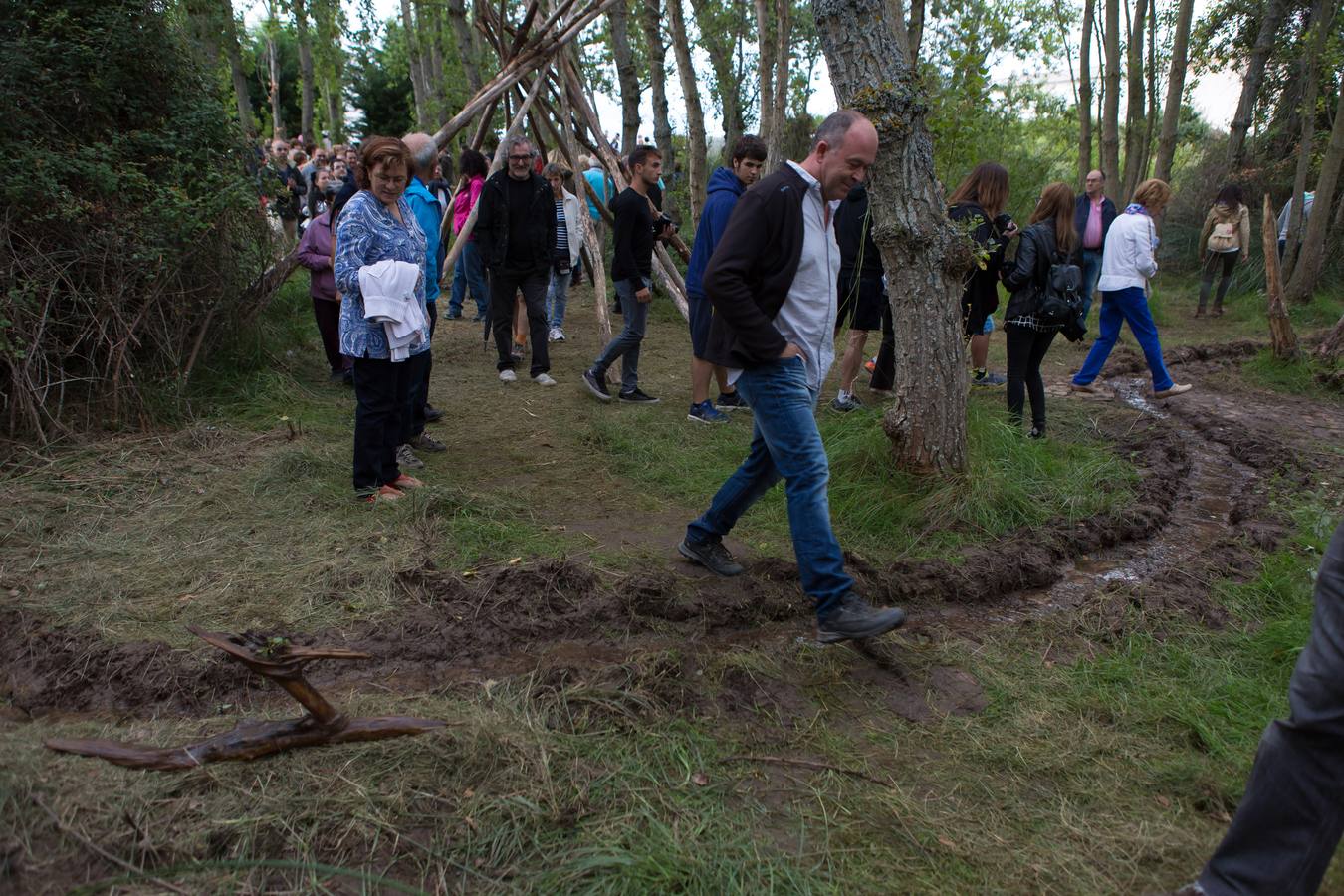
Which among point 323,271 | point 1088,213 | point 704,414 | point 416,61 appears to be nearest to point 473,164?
point 323,271

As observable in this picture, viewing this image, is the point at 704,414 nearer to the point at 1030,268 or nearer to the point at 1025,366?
the point at 1025,366

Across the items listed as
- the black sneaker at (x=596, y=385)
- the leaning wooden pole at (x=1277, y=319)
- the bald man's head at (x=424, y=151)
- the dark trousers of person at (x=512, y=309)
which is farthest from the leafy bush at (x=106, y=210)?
the leaning wooden pole at (x=1277, y=319)

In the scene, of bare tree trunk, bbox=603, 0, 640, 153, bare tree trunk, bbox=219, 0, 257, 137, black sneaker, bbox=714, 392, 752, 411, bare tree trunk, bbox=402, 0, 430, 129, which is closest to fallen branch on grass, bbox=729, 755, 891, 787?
black sneaker, bbox=714, 392, 752, 411

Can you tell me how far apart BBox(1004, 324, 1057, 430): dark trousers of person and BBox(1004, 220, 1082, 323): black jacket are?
0.16 metres

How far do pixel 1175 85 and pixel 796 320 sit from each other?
13.0 meters

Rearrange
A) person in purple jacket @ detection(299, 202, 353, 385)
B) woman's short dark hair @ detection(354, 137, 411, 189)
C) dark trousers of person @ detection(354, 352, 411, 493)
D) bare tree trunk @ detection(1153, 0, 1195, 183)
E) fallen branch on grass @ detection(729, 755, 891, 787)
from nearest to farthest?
fallen branch on grass @ detection(729, 755, 891, 787) < woman's short dark hair @ detection(354, 137, 411, 189) < dark trousers of person @ detection(354, 352, 411, 493) < person in purple jacket @ detection(299, 202, 353, 385) < bare tree trunk @ detection(1153, 0, 1195, 183)

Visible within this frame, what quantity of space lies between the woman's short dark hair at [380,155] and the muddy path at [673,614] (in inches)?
88.5

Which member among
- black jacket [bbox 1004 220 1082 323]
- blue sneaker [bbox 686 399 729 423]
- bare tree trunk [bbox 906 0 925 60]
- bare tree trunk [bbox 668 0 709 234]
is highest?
bare tree trunk [bbox 906 0 925 60]

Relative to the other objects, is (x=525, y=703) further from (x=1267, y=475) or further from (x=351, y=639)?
(x=1267, y=475)

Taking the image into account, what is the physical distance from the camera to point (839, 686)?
3.57m

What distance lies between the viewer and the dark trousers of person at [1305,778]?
2.15 metres

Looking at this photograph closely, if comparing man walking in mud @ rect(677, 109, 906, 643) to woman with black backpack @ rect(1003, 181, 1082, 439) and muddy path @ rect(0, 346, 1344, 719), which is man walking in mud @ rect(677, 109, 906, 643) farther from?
woman with black backpack @ rect(1003, 181, 1082, 439)

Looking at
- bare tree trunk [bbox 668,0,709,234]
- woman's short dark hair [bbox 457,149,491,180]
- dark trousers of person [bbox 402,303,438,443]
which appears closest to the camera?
dark trousers of person [bbox 402,303,438,443]

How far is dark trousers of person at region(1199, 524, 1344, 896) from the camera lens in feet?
7.06
